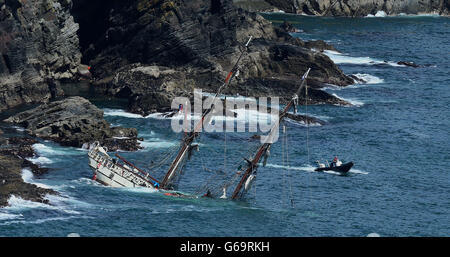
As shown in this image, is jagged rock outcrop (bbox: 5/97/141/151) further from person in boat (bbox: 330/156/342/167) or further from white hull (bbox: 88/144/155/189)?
person in boat (bbox: 330/156/342/167)

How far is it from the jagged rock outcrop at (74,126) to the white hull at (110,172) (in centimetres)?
1232

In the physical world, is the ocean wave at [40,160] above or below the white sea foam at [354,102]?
above

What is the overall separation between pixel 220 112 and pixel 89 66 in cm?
3385

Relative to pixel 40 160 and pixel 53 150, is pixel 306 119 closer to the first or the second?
pixel 53 150

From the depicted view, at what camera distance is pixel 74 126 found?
10112cm

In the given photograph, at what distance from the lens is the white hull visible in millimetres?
85938

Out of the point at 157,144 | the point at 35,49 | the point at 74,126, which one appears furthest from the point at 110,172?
the point at 35,49

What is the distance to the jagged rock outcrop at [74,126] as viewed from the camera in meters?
100

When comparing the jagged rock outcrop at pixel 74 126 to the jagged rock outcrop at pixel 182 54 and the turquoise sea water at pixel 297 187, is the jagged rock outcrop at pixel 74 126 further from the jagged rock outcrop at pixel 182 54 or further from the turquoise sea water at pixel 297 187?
the jagged rock outcrop at pixel 182 54

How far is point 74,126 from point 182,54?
40.5 metres

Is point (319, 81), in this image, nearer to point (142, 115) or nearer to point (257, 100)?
point (257, 100)

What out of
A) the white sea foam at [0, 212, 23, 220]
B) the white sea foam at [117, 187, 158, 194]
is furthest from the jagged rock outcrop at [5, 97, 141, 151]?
the white sea foam at [0, 212, 23, 220]

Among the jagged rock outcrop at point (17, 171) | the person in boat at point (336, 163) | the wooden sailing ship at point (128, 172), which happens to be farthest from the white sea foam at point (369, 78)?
the jagged rock outcrop at point (17, 171)

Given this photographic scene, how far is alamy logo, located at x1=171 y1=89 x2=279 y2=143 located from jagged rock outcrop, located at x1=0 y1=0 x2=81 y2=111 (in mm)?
21305
